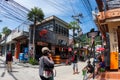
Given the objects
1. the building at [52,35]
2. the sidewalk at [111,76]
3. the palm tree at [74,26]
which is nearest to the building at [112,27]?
the sidewalk at [111,76]

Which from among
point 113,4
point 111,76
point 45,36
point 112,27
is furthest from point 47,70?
point 45,36

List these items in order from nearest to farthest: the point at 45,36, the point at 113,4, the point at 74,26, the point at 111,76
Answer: the point at 111,76 → the point at 113,4 → the point at 45,36 → the point at 74,26

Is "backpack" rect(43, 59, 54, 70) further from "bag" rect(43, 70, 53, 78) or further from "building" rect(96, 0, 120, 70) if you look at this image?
"building" rect(96, 0, 120, 70)

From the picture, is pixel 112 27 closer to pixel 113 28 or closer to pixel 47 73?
pixel 113 28

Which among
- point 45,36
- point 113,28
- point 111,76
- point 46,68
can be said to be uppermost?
point 45,36

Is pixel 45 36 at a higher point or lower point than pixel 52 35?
lower

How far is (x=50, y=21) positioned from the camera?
3434 cm

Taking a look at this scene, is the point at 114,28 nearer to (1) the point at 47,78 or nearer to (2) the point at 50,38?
(1) the point at 47,78

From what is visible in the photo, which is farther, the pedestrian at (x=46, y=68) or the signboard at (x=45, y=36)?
the signboard at (x=45, y=36)

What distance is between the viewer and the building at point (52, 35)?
97.0 feet

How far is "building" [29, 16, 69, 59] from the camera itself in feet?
97.0

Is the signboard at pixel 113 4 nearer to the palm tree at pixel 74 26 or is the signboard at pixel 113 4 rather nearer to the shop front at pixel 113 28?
the shop front at pixel 113 28

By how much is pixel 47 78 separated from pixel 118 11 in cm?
773

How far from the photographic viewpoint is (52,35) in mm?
32812
